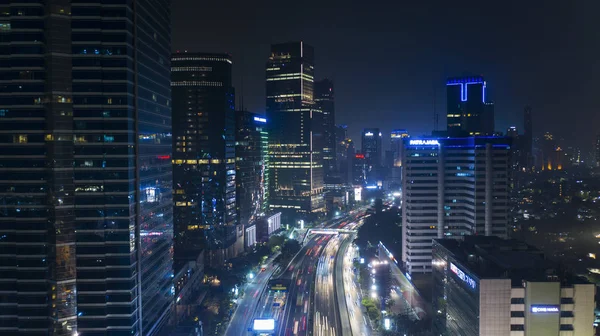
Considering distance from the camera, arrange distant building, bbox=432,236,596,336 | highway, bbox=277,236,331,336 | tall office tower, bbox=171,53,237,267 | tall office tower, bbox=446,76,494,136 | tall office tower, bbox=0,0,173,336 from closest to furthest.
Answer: distant building, bbox=432,236,596,336, tall office tower, bbox=0,0,173,336, highway, bbox=277,236,331,336, tall office tower, bbox=171,53,237,267, tall office tower, bbox=446,76,494,136

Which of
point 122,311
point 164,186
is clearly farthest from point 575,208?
point 122,311

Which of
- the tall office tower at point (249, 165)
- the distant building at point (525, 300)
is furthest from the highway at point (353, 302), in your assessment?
the tall office tower at point (249, 165)

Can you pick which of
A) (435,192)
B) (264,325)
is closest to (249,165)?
(435,192)

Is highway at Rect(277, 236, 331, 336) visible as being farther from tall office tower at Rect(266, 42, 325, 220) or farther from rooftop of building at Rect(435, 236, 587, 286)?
tall office tower at Rect(266, 42, 325, 220)

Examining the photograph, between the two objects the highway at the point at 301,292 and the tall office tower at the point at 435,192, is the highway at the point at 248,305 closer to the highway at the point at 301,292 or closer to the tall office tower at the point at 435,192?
the highway at the point at 301,292

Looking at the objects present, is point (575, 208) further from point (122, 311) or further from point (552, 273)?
point (122, 311)

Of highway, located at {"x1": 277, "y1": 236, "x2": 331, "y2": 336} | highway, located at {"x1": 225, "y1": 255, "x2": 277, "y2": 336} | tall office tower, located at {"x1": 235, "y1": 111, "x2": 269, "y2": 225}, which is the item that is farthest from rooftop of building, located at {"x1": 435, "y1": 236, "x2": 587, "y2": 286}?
tall office tower, located at {"x1": 235, "y1": 111, "x2": 269, "y2": 225}
